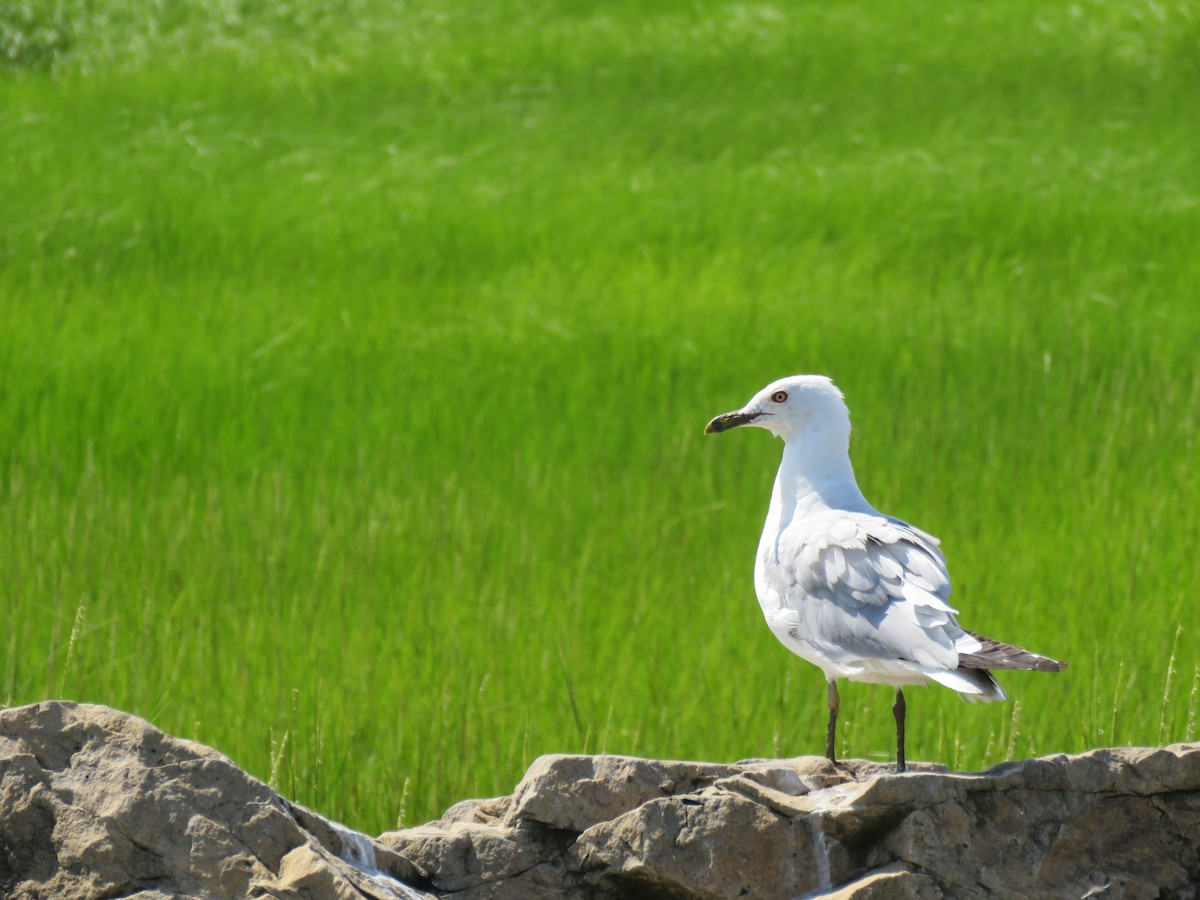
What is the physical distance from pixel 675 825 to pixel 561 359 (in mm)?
5689

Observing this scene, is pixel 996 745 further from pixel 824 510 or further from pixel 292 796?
pixel 292 796

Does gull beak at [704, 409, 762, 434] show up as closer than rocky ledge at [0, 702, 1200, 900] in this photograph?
No

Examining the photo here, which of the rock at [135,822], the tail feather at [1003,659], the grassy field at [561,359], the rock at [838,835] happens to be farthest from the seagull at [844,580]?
the rock at [135,822]

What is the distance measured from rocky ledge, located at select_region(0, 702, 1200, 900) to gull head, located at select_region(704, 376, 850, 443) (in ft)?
3.03

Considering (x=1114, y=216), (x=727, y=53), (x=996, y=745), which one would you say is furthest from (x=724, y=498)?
(x=727, y=53)

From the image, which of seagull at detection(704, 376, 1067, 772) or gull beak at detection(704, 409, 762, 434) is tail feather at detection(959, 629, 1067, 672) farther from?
gull beak at detection(704, 409, 762, 434)

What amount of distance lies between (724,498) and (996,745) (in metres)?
2.50

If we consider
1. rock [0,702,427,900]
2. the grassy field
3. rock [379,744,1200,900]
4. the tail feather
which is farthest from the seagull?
rock [0,702,427,900]

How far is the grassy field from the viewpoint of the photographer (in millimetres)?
5188

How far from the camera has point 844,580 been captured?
3443 millimetres

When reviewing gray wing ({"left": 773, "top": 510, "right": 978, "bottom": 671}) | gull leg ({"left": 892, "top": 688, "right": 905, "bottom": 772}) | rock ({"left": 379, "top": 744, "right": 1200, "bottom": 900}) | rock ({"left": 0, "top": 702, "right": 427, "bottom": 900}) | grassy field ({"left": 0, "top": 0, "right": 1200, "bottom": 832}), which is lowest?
grassy field ({"left": 0, "top": 0, "right": 1200, "bottom": 832})

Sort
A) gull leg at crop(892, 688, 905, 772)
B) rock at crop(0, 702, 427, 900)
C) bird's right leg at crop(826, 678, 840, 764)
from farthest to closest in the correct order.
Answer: bird's right leg at crop(826, 678, 840, 764) → gull leg at crop(892, 688, 905, 772) → rock at crop(0, 702, 427, 900)

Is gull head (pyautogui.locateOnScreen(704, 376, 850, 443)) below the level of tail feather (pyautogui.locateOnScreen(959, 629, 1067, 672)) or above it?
above

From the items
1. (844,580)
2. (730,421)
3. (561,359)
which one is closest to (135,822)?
(844,580)
